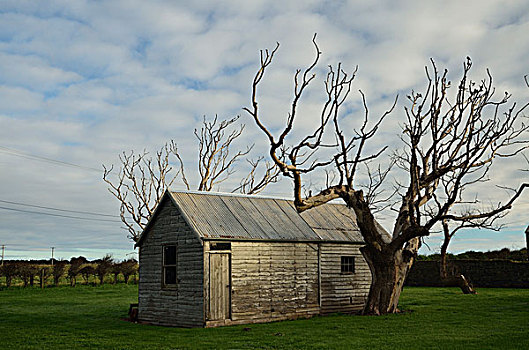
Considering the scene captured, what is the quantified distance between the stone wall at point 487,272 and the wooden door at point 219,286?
22769mm

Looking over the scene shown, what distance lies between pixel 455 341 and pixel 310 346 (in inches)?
148

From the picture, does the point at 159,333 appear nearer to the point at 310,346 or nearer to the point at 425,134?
the point at 310,346

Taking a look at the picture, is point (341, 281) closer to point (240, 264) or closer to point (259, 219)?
point (259, 219)

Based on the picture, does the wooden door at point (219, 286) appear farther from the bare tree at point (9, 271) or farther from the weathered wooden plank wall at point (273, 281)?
the bare tree at point (9, 271)

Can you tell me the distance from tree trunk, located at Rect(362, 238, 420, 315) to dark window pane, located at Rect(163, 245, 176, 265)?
7.01m

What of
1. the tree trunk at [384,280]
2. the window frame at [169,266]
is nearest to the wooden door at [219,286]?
the window frame at [169,266]

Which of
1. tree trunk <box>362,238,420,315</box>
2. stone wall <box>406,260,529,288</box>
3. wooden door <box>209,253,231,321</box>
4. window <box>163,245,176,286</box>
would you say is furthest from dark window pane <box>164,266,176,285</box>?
stone wall <box>406,260,529,288</box>

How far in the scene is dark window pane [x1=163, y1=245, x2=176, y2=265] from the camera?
18.8m

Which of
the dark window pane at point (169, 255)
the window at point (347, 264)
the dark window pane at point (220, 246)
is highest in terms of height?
the dark window pane at point (220, 246)

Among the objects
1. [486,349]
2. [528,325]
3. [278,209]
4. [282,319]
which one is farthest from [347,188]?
[486,349]

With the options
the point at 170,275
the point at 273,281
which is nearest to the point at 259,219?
the point at 273,281

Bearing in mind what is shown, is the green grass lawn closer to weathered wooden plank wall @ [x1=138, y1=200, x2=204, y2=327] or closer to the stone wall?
weathered wooden plank wall @ [x1=138, y1=200, x2=204, y2=327]

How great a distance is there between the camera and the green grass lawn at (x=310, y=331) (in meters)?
13.6

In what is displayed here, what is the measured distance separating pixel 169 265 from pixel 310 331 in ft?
18.7
